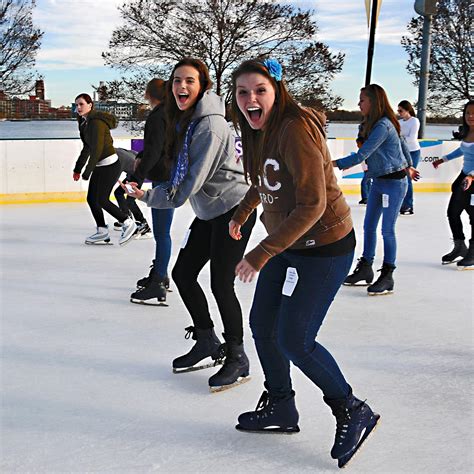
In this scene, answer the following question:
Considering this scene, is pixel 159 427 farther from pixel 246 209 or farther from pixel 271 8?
pixel 271 8

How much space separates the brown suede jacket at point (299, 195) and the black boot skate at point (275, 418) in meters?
0.63

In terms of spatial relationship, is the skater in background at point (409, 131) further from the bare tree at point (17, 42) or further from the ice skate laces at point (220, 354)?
the bare tree at point (17, 42)

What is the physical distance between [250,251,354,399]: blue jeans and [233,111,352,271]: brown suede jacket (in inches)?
3.3

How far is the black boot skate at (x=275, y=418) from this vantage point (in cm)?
266

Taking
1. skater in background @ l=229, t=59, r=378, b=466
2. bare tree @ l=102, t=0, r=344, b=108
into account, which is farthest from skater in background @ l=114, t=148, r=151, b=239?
bare tree @ l=102, t=0, r=344, b=108

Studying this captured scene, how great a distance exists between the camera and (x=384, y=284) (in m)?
5.02

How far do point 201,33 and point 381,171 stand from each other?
1424cm

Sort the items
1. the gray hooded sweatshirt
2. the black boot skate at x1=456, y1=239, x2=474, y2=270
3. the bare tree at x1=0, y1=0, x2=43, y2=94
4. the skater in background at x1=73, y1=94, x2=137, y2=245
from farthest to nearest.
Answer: the bare tree at x1=0, y1=0, x2=43, y2=94, the skater in background at x1=73, y1=94, x2=137, y2=245, the black boot skate at x1=456, y1=239, x2=474, y2=270, the gray hooded sweatshirt

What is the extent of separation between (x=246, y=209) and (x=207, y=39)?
1623 cm

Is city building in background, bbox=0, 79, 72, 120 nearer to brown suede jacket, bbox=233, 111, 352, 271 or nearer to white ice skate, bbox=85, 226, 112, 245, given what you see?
white ice skate, bbox=85, 226, 112, 245

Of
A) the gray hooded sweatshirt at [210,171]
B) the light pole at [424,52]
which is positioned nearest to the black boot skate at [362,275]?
the gray hooded sweatshirt at [210,171]

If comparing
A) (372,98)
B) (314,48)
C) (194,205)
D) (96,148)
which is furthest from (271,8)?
(194,205)

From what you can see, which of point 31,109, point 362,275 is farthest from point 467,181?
point 31,109

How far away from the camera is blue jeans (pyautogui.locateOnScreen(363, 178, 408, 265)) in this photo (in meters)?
4.96
